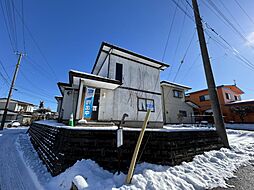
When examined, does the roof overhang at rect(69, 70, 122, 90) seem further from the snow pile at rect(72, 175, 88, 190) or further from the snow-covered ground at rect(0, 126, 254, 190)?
the snow pile at rect(72, 175, 88, 190)

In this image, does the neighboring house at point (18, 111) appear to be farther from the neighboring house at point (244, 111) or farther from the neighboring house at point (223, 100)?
the neighboring house at point (244, 111)

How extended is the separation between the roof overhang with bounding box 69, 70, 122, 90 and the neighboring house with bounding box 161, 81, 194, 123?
8676 mm

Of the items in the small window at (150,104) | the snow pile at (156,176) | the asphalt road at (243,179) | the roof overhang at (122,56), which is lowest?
the asphalt road at (243,179)

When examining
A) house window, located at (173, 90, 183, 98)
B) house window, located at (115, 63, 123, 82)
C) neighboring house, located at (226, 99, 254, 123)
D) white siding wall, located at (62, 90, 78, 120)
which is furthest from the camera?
house window, located at (173, 90, 183, 98)

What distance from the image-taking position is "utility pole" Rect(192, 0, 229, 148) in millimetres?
4332

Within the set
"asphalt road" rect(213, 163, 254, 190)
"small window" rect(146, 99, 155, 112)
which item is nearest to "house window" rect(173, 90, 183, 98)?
"small window" rect(146, 99, 155, 112)

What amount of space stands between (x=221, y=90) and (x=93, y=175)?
68.1 ft

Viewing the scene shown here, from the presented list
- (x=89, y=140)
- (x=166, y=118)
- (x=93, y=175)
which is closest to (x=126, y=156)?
(x=93, y=175)

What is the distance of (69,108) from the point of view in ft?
30.2

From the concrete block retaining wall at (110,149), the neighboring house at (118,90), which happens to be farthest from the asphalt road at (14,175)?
the neighboring house at (118,90)

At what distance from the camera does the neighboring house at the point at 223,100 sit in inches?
607

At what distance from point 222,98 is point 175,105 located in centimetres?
781

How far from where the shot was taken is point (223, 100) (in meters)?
16.2

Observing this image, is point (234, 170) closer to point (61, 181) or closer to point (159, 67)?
point (61, 181)
